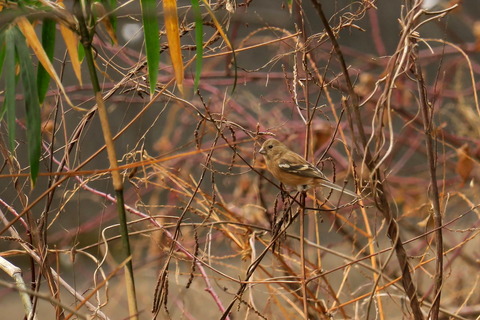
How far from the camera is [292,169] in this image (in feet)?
7.34

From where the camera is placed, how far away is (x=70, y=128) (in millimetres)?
5066

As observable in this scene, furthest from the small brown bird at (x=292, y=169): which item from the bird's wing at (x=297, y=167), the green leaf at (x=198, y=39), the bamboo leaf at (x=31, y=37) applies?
the bamboo leaf at (x=31, y=37)

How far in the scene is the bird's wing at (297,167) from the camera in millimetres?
2073

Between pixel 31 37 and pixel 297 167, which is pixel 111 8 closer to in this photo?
pixel 31 37

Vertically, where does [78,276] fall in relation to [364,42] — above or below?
below

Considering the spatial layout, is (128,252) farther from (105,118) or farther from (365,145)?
(365,145)

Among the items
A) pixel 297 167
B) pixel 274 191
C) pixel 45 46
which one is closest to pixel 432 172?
pixel 297 167

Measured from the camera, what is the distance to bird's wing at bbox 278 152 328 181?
6.80ft

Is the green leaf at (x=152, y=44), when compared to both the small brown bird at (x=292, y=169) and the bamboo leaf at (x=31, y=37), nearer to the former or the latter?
the bamboo leaf at (x=31, y=37)

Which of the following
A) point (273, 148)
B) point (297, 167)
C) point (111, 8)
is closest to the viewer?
point (111, 8)

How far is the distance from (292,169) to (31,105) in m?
1.19

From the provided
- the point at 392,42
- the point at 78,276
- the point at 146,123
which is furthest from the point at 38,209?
the point at 392,42

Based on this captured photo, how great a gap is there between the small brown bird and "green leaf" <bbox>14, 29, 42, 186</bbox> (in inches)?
37.3

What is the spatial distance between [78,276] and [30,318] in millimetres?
3434
